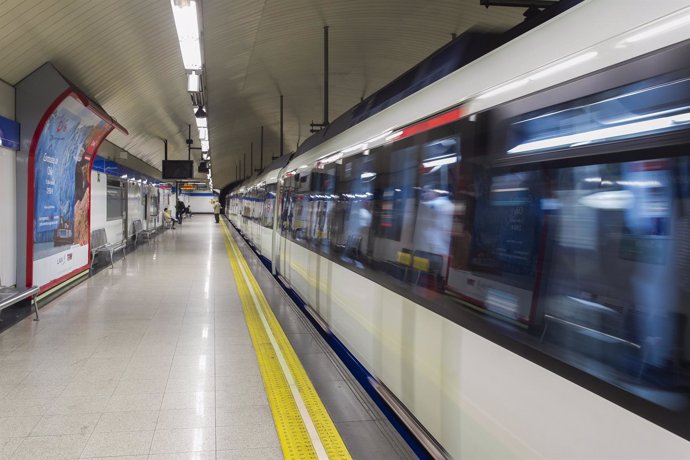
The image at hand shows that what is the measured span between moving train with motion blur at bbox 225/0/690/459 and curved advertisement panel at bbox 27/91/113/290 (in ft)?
19.2

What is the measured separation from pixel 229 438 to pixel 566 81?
9.29 feet

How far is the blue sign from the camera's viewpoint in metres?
6.09

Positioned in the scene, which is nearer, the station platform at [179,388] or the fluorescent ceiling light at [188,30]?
the station platform at [179,388]

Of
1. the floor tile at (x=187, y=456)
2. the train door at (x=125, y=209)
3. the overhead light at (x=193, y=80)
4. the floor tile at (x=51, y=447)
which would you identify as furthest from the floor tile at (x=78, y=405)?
the train door at (x=125, y=209)

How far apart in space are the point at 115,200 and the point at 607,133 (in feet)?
46.9

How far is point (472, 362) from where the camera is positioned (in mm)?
2264

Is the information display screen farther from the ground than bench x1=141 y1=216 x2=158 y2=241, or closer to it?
farther from the ground

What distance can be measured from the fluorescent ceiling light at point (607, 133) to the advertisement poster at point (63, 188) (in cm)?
697

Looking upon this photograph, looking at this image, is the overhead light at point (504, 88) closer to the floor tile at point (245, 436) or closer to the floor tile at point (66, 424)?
the floor tile at point (245, 436)

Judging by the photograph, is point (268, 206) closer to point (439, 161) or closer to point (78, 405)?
point (78, 405)

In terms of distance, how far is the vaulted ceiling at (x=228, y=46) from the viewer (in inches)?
247

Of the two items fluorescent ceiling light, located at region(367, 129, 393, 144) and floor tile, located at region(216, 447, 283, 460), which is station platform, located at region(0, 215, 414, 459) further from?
fluorescent ceiling light, located at region(367, 129, 393, 144)

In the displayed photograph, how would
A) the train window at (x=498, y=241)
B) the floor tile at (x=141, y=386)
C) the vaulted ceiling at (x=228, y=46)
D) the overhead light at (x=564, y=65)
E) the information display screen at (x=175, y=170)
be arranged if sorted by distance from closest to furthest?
1. the overhead light at (x=564, y=65)
2. the train window at (x=498, y=241)
3. the floor tile at (x=141, y=386)
4. the vaulted ceiling at (x=228, y=46)
5. the information display screen at (x=175, y=170)

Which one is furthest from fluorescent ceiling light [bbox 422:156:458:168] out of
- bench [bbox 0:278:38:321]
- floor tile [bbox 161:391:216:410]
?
bench [bbox 0:278:38:321]
